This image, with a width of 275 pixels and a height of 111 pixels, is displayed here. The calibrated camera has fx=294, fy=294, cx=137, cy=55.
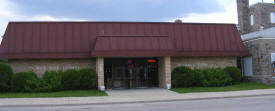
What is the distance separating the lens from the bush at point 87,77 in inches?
826

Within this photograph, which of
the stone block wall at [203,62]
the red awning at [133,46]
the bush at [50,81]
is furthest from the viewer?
the stone block wall at [203,62]

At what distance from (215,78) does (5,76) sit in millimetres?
15255

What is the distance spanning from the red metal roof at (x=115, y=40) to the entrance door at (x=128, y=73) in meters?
2.33

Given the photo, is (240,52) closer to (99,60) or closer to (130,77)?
(130,77)

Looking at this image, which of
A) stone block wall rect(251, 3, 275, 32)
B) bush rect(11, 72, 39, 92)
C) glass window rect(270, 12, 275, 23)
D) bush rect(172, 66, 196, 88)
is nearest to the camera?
bush rect(11, 72, 39, 92)

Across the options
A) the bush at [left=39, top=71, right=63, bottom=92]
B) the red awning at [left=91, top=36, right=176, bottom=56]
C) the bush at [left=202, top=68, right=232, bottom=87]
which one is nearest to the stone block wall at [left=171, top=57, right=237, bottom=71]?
the bush at [left=202, top=68, right=232, bottom=87]

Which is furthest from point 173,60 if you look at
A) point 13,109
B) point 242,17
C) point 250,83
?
point 242,17

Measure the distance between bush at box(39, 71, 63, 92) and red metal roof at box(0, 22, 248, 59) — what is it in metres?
1.38

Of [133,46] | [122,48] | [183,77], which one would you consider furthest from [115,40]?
[183,77]

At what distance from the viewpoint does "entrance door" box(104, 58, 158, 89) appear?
23.4 m

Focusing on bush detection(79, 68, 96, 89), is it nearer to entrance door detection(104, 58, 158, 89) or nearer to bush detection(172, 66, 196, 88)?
entrance door detection(104, 58, 158, 89)

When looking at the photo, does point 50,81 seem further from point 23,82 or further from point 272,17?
point 272,17

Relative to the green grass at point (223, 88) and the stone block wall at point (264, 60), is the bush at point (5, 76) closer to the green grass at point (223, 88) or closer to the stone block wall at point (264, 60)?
the green grass at point (223, 88)

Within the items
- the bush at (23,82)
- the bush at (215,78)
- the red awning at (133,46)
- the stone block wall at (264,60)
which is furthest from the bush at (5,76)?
the stone block wall at (264,60)
